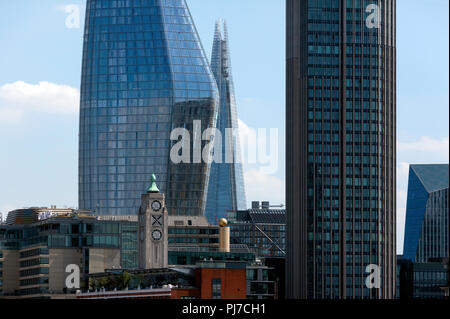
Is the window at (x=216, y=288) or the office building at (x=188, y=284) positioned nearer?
the office building at (x=188, y=284)

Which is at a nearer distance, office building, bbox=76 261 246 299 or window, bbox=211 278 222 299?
office building, bbox=76 261 246 299

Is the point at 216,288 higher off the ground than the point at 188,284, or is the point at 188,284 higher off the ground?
the point at 188,284

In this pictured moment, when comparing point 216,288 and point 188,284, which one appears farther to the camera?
point 188,284

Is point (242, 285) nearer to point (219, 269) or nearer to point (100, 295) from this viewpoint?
point (219, 269)
